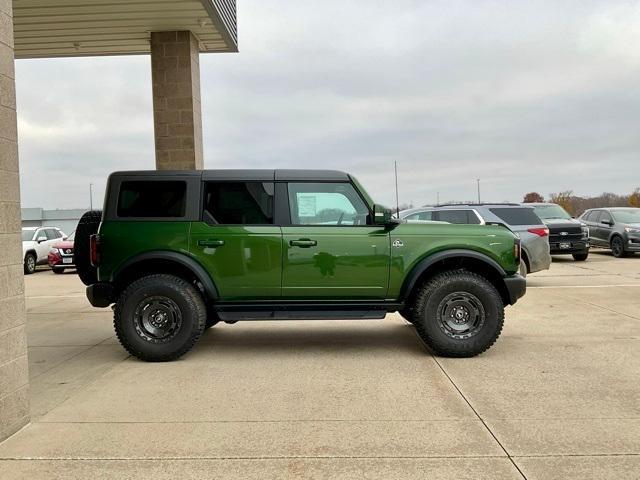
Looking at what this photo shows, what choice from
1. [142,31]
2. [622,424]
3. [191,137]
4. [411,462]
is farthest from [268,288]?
[142,31]

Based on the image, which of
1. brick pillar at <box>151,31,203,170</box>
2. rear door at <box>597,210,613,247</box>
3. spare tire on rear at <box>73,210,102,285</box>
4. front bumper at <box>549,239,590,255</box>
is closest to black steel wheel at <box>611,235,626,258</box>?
rear door at <box>597,210,613,247</box>

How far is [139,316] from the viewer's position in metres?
5.68

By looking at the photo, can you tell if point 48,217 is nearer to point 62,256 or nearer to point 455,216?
point 62,256

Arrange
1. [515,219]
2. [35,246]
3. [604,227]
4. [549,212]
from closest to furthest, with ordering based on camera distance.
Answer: [515,219] → [549,212] → [35,246] → [604,227]

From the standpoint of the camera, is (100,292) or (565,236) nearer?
(100,292)

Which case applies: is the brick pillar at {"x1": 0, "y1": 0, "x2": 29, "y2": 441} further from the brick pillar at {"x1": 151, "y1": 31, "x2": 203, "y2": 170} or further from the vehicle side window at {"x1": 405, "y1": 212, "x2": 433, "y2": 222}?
the vehicle side window at {"x1": 405, "y1": 212, "x2": 433, "y2": 222}

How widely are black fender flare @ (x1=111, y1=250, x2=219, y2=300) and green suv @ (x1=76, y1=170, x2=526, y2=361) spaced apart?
12 millimetres

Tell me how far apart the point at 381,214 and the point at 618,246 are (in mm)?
15128

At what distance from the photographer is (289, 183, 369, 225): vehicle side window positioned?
19.3 ft

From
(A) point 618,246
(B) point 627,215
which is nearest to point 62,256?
(A) point 618,246

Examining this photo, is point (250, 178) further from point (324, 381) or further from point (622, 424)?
point (622, 424)

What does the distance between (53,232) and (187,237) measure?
16.6 meters

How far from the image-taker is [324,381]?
500 centimetres

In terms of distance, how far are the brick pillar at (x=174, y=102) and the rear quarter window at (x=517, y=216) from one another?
22.1 feet
